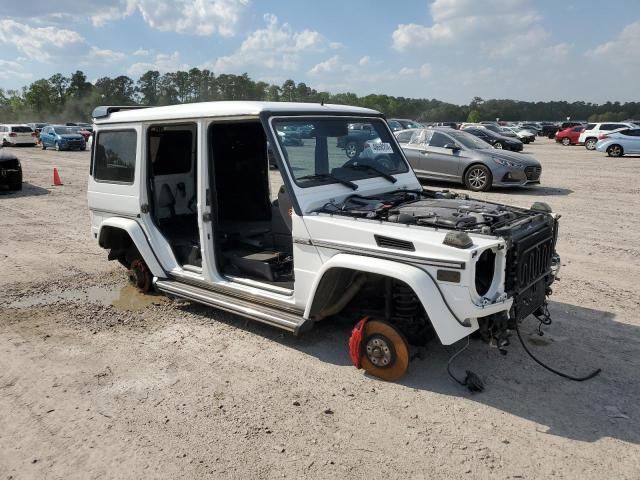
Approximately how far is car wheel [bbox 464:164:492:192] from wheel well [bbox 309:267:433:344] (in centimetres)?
960

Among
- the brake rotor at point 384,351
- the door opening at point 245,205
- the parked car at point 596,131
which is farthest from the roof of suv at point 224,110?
the parked car at point 596,131

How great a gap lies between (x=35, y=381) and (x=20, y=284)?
2890mm

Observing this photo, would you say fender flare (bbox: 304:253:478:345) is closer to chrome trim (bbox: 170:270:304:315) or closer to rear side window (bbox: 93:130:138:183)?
chrome trim (bbox: 170:270:304:315)

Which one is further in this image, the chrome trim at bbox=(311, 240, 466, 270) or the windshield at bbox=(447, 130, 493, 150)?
the windshield at bbox=(447, 130, 493, 150)

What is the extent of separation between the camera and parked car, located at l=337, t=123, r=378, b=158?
195 inches

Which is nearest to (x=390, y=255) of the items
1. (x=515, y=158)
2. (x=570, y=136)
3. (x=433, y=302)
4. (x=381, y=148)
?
(x=433, y=302)

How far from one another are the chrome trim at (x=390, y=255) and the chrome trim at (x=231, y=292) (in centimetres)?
67

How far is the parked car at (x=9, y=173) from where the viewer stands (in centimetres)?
1417

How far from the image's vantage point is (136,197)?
18.5 feet

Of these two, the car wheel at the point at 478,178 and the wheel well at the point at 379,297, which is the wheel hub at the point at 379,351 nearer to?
the wheel well at the point at 379,297

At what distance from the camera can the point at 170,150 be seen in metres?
6.00

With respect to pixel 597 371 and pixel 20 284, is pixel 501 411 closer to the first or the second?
pixel 597 371

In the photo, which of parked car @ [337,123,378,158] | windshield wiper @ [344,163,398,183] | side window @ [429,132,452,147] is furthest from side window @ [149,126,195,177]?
side window @ [429,132,452,147]

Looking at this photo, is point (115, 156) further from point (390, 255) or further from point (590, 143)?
point (590, 143)
